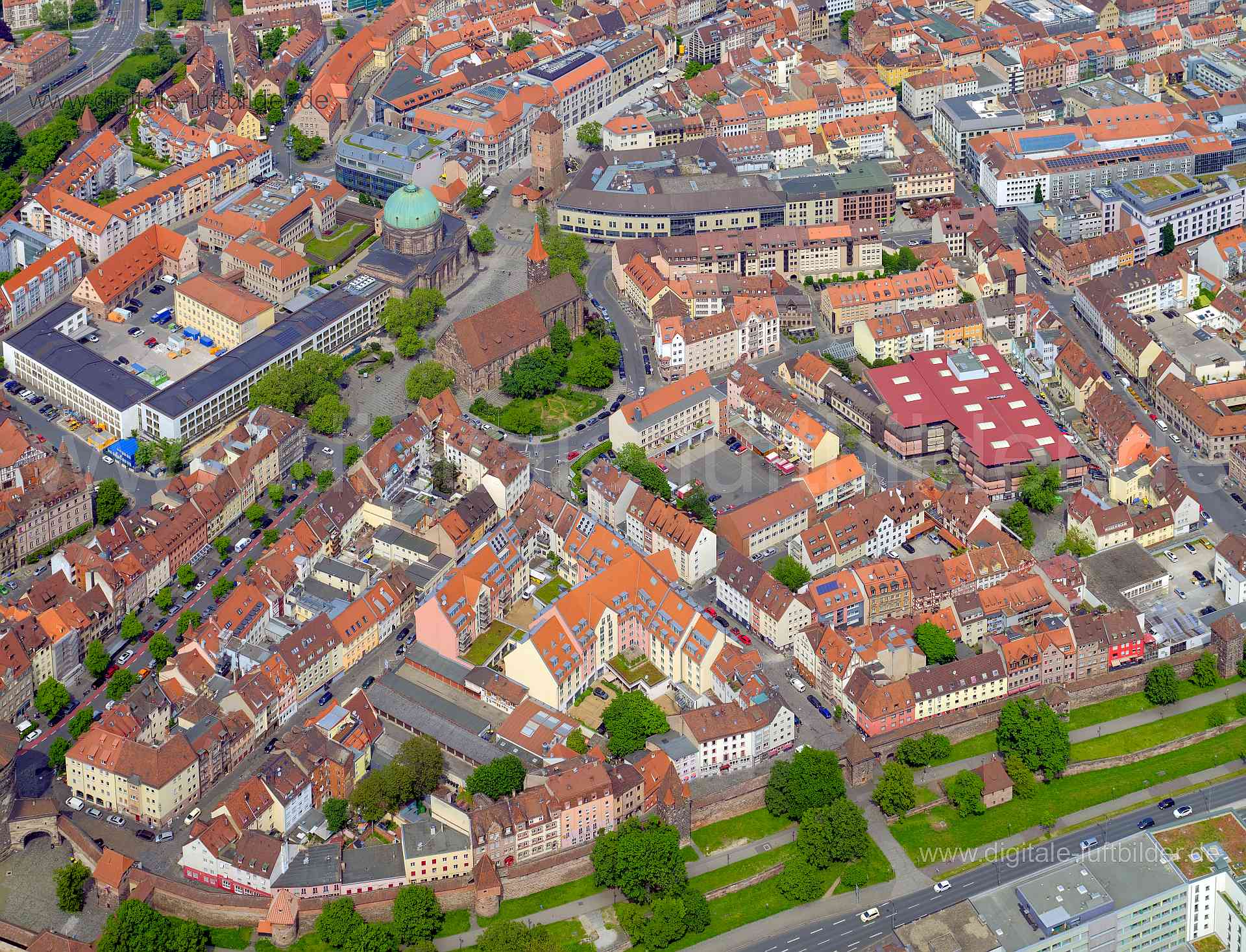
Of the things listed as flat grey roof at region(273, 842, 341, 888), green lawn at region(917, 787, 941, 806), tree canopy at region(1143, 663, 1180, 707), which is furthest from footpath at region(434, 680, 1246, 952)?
flat grey roof at region(273, 842, 341, 888)

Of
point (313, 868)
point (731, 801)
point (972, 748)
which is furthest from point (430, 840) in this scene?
point (972, 748)

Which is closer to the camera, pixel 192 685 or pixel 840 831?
pixel 840 831

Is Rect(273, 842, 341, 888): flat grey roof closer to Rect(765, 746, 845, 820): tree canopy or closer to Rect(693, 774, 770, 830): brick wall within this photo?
Rect(693, 774, 770, 830): brick wall

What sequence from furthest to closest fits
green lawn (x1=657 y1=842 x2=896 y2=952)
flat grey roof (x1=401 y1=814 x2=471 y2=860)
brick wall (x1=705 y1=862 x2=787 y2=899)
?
1. brick wall (x1=705 y1=862 x2=787 y2=899)
2. flat grey roof (x1=401 y1=814 x2=471 y2=860)
3. green lawn (x1=657 y1=842 x2=896 y2=952)

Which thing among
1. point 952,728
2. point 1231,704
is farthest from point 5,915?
point 1231,704

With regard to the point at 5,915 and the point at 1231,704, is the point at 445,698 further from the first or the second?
the point at 1231,704

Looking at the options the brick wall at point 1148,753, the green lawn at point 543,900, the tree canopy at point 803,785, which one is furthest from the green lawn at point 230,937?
the brick wall at point 1148,753

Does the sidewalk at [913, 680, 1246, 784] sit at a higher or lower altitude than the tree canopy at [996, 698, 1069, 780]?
lower
